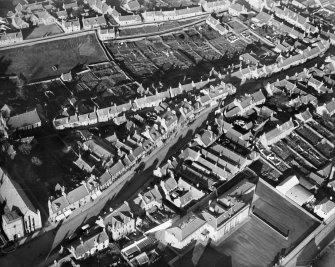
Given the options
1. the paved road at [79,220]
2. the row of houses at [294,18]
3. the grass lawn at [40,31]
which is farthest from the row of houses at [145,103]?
the row of houses at [294,18]

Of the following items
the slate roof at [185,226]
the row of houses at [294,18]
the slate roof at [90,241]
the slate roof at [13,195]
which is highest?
the row of houses at [294,18]

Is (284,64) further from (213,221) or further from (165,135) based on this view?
(213,221)

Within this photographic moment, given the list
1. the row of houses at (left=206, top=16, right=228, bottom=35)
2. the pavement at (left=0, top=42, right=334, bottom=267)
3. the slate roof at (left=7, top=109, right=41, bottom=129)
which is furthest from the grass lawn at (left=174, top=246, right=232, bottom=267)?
the row of houses at (left=206, top=16, right=228, bottom=35)

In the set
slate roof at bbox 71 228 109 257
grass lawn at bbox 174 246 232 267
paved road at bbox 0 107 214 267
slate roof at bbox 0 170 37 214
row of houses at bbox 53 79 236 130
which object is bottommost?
grass lawn at bbox 174 246 232 267

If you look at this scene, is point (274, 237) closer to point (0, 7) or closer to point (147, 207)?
point (147, 207)

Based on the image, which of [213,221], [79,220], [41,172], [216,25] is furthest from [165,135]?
[216,25]

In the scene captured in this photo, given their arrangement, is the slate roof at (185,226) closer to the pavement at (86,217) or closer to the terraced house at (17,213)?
the pavement at (86,217)

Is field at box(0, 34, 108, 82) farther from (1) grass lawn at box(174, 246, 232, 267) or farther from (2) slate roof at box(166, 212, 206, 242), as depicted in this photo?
(1) grass lawn at box(174, 246, 232, 267)
